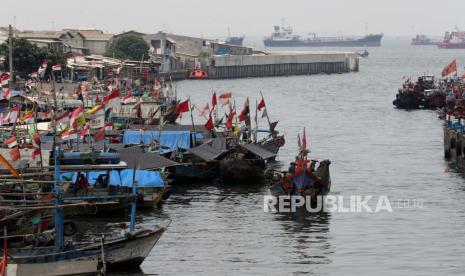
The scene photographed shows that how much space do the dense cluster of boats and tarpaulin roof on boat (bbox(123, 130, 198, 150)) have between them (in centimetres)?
5

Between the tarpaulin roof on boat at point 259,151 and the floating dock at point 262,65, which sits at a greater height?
the tarpaulin roof on boat at point 259,151

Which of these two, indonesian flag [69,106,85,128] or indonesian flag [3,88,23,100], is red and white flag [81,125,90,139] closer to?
indonesian flag [69,106,85,128]

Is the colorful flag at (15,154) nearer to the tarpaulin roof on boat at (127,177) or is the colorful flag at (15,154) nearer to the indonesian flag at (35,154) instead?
the indonesian flag at (35,154)

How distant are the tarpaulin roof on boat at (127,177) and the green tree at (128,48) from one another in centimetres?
10513

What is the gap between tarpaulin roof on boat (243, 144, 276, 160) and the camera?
2472 inches

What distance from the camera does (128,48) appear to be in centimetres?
16000

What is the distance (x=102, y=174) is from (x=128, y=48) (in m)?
111

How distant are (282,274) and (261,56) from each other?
485 feet

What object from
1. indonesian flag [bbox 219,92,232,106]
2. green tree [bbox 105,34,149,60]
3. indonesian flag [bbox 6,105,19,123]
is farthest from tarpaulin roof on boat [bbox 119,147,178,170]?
green tree [bbox 105,34,149,60]

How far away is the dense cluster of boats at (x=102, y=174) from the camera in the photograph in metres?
38.1

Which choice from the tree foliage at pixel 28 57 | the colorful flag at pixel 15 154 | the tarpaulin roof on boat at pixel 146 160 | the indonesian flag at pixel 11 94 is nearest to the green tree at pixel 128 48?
the tree foliage at pixel 28 57

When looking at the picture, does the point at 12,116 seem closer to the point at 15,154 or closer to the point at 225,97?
the point at 15,154

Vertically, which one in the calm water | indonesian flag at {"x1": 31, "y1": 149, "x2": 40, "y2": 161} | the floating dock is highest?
indonesian flag at {"x1": 31, "y1": 149, "x2": 40, "y2": 161}

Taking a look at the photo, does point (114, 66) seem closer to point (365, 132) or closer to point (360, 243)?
point (365, 132)
